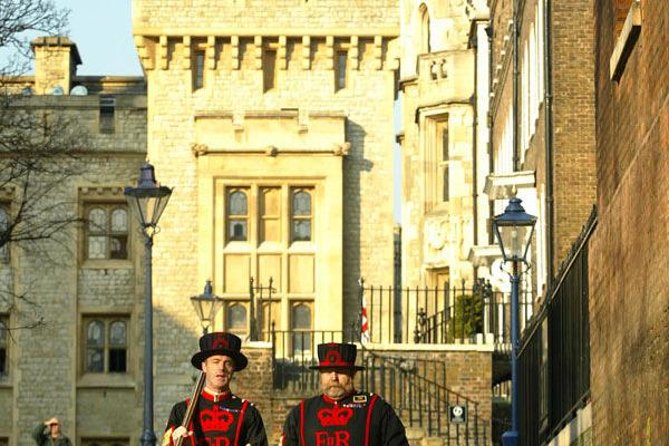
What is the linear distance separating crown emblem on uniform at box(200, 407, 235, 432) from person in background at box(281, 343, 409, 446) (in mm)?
390

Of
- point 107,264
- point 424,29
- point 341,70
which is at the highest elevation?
point 424,29

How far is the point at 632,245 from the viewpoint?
53.8 feet

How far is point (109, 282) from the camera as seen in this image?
6122 cm

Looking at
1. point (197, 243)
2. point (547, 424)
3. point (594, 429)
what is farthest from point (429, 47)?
point (594, 429)

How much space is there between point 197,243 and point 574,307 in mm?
36069

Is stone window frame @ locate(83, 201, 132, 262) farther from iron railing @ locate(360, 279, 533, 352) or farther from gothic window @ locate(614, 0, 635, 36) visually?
gothic window @ locate(614, 0, 635, 36)

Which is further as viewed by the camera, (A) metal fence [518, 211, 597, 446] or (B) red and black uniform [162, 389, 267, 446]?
(A) metal fence [518, 211, 597, 446]

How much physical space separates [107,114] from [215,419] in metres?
46.1

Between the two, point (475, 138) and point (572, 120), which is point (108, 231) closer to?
point (475, 138)

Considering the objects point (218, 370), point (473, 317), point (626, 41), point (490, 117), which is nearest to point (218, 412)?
point (218, 370)

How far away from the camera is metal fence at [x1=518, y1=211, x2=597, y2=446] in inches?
900

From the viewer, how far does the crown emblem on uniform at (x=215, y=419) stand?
16203mm

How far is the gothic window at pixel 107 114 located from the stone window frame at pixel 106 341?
4214mm

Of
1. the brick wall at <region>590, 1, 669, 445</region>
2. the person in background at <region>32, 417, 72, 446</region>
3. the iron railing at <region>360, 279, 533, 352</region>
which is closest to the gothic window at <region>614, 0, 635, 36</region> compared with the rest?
the brick wall at <region>590, 1, 669, 445</region>
